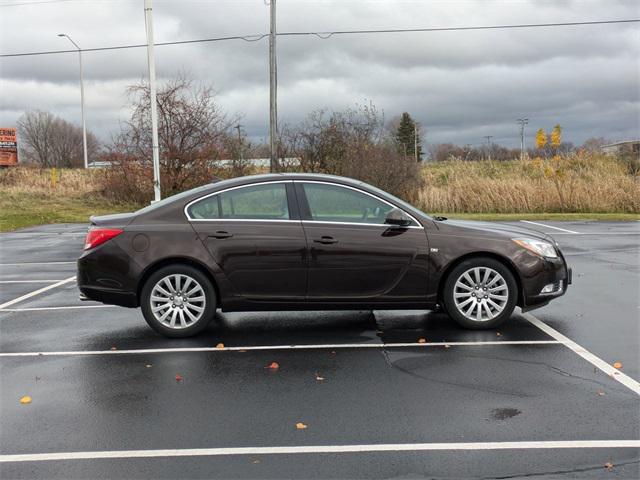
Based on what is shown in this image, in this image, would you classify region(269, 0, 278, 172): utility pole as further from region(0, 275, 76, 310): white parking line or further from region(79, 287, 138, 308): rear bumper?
region(79, 287, 138, 308): rear bumper

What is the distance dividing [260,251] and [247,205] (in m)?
0.54

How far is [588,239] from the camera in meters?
15.5

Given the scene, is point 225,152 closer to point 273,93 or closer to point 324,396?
point 273,93

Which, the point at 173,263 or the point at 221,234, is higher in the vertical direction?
the point at 221,234

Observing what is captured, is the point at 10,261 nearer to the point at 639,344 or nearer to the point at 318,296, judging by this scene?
the point at 318,296

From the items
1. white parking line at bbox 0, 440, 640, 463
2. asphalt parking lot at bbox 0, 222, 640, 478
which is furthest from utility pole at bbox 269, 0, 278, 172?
white parking line at bbox 0, 440, 640, 463

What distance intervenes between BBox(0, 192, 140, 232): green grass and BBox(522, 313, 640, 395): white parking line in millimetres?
18522

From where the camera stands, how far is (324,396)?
186 inches

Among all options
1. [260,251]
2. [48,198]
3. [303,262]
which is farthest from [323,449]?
[48,198]

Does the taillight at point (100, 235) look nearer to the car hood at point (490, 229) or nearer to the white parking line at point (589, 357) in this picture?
the car hood at point (490, 229)

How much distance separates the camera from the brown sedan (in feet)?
21.1

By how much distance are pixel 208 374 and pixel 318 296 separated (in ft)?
5.17

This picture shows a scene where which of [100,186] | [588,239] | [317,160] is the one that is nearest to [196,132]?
[317,160]

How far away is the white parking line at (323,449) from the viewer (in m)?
3.77
